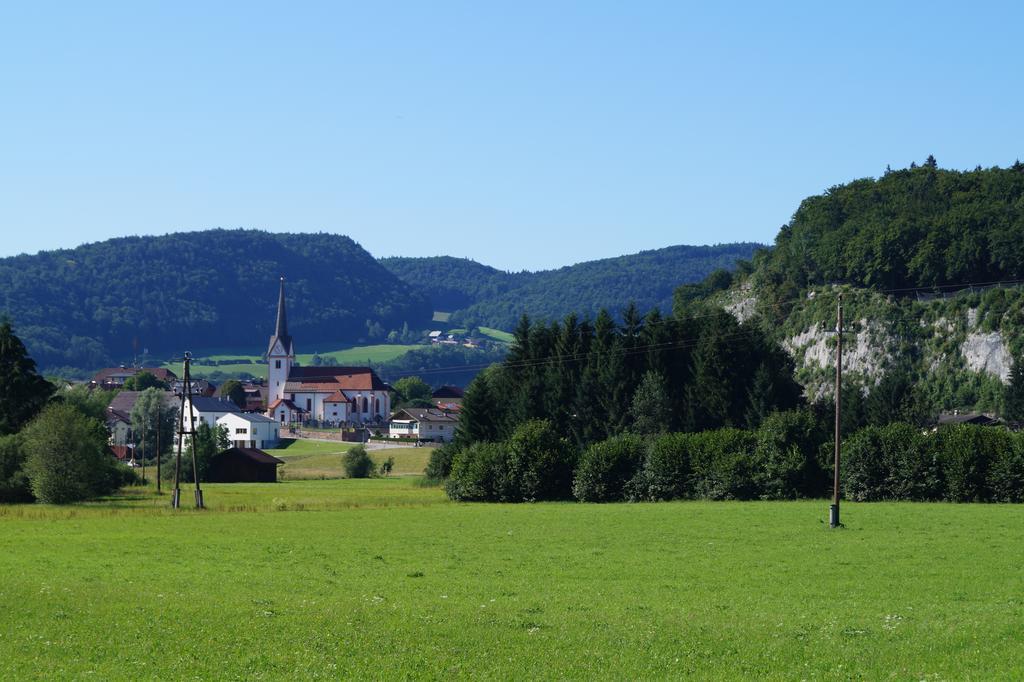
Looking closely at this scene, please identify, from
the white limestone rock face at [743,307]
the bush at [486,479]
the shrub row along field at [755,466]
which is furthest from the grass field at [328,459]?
the white limestone rock face at [743,307]

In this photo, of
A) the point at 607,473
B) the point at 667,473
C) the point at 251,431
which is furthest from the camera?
the point at 251,431

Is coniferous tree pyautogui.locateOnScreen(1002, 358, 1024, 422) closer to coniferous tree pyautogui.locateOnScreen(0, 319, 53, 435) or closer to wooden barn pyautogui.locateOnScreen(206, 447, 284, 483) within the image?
wooden barn pyautogui.locateOnScreen(206, 447, 284, 483)

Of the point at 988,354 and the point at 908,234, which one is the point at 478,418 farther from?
the point at 908,234

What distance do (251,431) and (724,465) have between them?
116m

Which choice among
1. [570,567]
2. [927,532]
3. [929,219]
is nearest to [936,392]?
[929,219]

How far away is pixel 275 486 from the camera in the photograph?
103 meters

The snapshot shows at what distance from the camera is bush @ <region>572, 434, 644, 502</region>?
252ft

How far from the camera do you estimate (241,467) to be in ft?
379

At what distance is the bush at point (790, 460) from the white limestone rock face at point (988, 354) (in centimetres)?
7625

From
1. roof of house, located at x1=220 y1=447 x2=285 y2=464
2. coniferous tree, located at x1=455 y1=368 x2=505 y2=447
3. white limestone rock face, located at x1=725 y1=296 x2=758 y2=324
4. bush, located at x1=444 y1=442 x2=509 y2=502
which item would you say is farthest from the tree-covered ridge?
bush, located at x1=444 y1=442 x2=509 y2=502

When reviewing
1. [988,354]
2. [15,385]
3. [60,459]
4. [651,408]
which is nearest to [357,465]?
[651,408]

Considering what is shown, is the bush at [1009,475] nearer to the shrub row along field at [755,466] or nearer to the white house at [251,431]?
the shrub row along field at [755,466]

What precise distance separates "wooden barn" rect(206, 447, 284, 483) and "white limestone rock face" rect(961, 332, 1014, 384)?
78402 millimetres

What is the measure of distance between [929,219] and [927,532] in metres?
121
